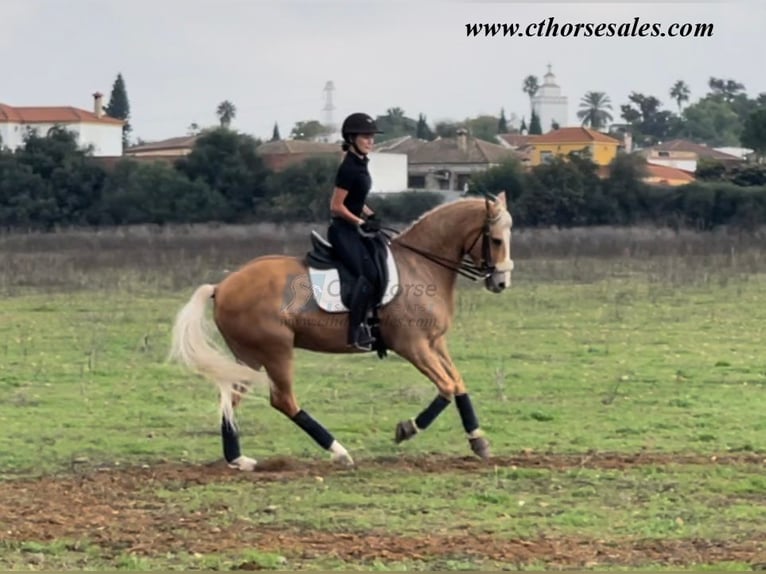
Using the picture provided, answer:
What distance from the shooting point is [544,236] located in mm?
45344

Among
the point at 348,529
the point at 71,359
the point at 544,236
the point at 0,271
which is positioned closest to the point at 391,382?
the point at 71,359

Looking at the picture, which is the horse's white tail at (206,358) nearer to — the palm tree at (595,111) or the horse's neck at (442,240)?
the horse's neck at (442,240)

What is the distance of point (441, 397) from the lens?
447 inches

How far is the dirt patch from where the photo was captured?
771 cm

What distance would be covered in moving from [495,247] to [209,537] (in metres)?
4.21

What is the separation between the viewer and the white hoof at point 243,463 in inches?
428

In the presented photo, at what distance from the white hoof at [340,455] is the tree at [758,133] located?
170ft

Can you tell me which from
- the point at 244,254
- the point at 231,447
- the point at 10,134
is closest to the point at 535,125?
the point at 10,134

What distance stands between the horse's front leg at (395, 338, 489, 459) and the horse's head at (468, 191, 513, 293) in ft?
2.32

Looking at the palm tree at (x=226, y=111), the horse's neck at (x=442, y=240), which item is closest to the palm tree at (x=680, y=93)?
the palm tree at (x=226, y=111)

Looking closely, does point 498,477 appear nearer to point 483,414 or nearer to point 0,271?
point 483,414

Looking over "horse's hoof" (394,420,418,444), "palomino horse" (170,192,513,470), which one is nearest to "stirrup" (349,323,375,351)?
"palomino horse" (170,192,513,470)

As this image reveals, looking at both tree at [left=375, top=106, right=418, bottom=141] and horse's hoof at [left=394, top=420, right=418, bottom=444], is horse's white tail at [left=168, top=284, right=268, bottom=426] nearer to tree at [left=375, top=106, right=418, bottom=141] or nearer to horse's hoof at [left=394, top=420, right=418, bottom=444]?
horse's hoof at [left=394, top=420, right=418, bottom=444]

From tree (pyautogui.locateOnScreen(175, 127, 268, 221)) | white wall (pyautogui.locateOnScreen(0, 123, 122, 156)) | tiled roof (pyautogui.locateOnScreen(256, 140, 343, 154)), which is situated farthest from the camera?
white wall (pyautogui.locateOnScreen(0, 123, 122, 156))
